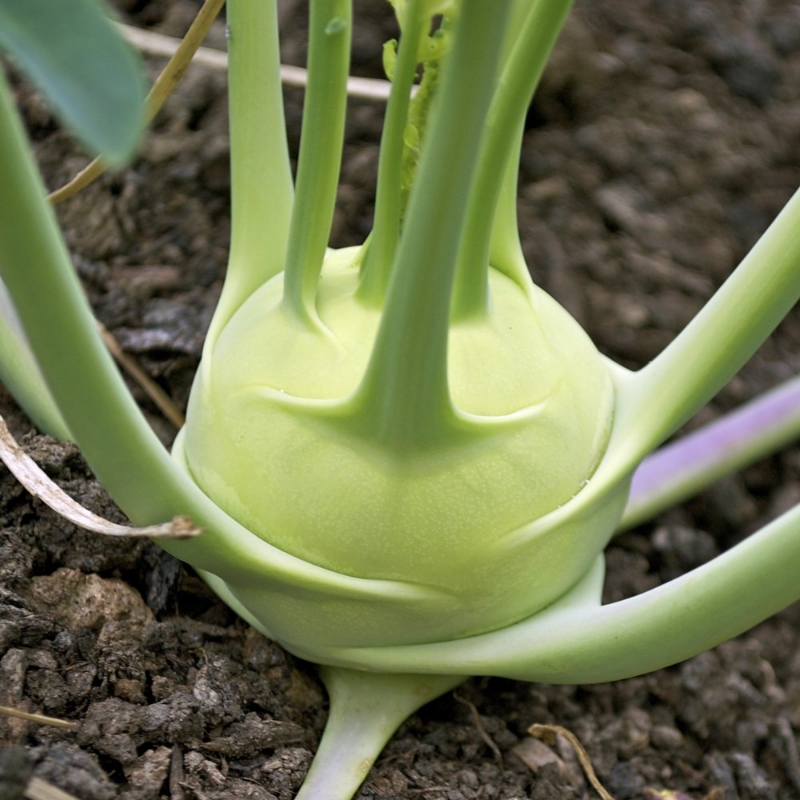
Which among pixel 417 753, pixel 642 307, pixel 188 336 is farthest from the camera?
pixel 642 307

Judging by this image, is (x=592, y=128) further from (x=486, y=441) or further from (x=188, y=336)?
(x=486, y=441)

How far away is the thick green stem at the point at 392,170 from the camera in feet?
1.76

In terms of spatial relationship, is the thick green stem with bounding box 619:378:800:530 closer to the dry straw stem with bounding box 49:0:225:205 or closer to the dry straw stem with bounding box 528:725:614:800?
the dry straw stem with bounding box 528:725:614:800

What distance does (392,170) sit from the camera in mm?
608

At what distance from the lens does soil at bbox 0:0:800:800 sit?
2.15 feet

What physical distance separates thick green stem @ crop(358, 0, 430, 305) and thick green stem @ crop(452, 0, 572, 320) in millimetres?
50

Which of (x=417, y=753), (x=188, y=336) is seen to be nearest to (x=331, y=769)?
(x=417, y=753)

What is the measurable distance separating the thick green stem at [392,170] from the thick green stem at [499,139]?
0.05 m

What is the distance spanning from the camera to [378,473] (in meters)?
0.59

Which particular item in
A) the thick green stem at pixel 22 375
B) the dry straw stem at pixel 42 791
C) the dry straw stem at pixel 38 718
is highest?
the thick green stem at pixel 22 375

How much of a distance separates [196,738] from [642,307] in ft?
2.47

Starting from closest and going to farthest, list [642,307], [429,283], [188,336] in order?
1. [429,283]
2. [188,336]
3. [642,307]

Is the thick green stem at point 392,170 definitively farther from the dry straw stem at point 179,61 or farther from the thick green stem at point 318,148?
the dry straw stem at point 179,61

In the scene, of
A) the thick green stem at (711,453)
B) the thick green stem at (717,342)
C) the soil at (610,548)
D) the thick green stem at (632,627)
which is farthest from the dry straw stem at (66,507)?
the thick green stem at (711,453)
